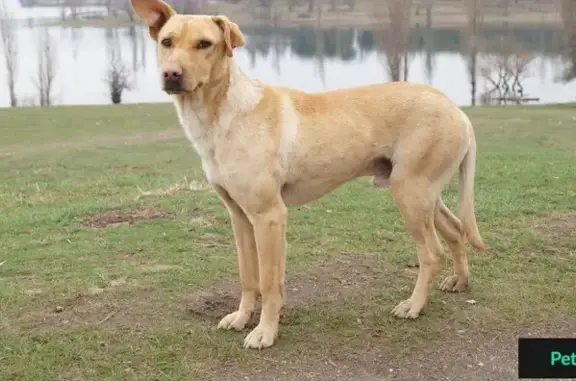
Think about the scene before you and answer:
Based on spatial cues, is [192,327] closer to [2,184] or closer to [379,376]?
[379,376]

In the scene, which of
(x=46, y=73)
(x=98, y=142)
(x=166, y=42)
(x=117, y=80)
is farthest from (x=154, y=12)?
(x=46, y=73)

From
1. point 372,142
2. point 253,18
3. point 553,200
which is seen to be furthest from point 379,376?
point 253,18

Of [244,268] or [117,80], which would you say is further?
[117,80]

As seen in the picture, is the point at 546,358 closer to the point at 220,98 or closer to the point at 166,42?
the point at 220,98

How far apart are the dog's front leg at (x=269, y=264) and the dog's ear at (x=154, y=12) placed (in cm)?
130

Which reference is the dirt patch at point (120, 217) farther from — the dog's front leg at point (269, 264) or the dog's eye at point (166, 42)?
the dog's eye at point (166, 42)

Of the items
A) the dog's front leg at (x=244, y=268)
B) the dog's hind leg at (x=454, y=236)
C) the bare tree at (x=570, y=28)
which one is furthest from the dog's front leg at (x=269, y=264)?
the bare tree at (x=570, y=28)

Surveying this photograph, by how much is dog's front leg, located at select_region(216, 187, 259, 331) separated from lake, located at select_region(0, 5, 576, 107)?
113ft

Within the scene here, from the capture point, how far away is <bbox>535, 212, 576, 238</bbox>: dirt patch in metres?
6.91

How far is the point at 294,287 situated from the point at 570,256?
2492mm

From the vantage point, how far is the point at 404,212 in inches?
193

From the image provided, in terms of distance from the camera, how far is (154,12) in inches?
173

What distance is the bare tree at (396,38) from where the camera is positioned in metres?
40.0

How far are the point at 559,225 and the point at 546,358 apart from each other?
123 inches
